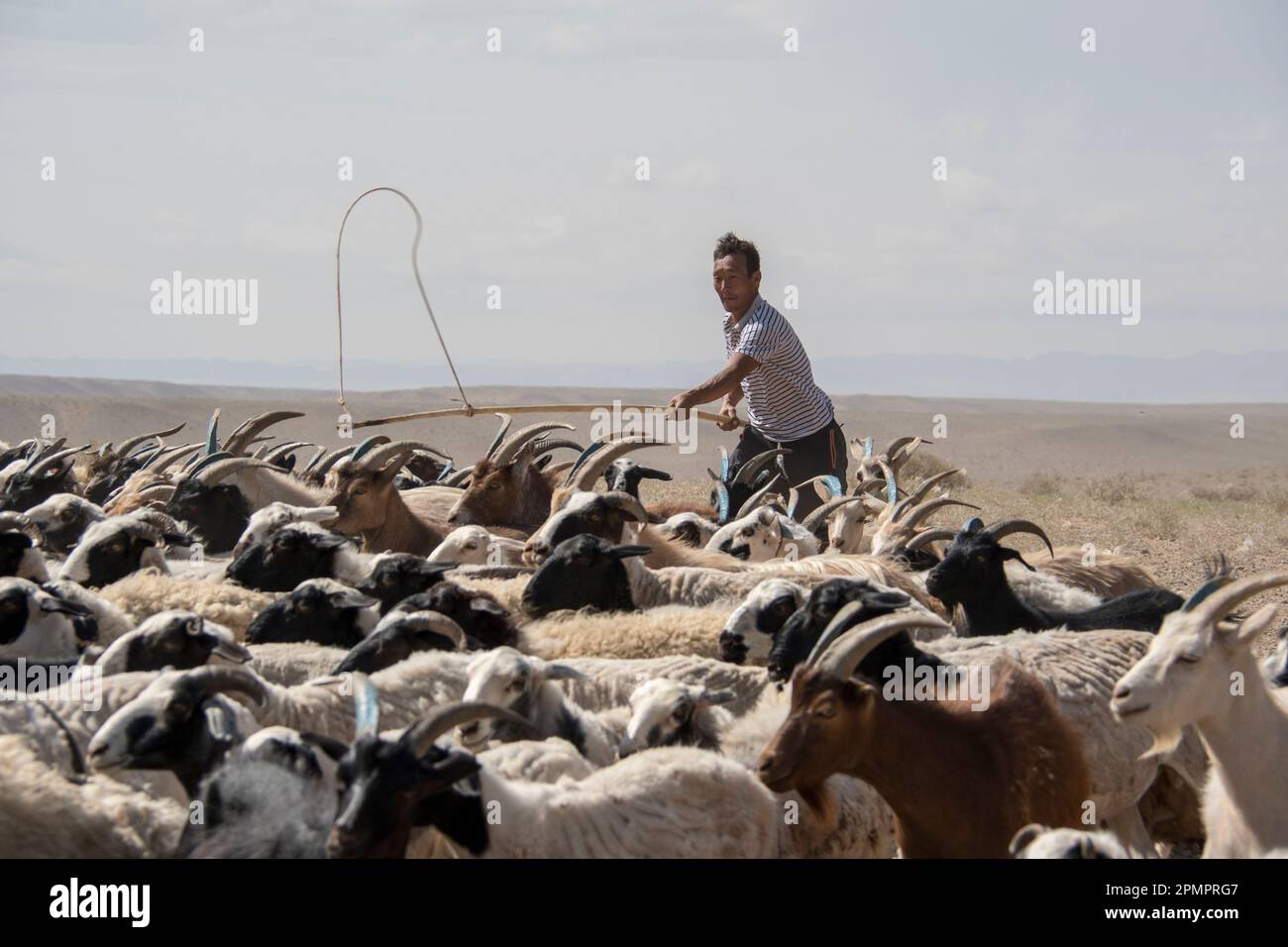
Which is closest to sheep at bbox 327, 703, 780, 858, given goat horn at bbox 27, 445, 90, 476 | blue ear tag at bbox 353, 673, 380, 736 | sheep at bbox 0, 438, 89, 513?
blue ear tag at bbox 353, 673, 380, 736

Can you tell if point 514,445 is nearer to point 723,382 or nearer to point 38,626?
point 723,382

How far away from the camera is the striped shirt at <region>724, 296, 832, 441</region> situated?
10539mm

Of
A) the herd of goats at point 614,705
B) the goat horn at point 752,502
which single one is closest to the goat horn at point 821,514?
the goat horn at point 752,502

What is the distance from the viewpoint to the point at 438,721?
3.96 metres

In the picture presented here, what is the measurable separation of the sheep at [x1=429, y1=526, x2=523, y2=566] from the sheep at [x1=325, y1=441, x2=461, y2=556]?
0.75 metres

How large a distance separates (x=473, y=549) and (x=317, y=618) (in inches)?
90.3

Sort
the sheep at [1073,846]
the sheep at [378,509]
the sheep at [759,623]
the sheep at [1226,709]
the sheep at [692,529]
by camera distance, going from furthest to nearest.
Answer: the sheep at [692,529] < the sheep at [378,509] < the sheep at [759,623] < the sheep at [1226,709] < the sheep at [1073,846]

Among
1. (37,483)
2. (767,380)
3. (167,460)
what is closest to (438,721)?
(767,380)

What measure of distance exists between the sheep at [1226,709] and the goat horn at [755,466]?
626 centimetres

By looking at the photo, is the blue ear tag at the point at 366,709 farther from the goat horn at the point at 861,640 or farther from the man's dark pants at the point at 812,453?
the man's dark pants at the point at 812,453

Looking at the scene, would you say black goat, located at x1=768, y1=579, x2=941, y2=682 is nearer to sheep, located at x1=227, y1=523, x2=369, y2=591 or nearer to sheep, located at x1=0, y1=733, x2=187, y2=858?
sheep, located at x1=0, y1=733, x2=187, y2=858

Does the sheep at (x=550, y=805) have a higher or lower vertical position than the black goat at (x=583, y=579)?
lower

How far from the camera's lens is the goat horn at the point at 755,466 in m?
10.8
